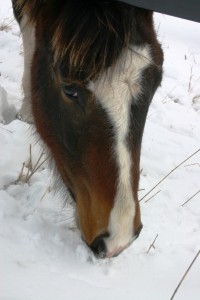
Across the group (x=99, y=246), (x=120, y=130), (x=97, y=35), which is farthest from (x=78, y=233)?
(x=97, y=35)

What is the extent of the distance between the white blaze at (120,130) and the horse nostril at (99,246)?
0.07 ft

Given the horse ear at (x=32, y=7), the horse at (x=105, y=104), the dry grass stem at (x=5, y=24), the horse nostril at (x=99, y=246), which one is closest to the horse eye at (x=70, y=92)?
the horse at (x=105, y=104)

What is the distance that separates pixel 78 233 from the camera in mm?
2025

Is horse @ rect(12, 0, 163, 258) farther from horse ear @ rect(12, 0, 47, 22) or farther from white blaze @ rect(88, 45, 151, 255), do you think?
horse ear @ rect(12, 0, 47, 22)

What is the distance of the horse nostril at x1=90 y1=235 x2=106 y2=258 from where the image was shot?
5.39 ft

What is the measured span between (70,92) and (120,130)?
0.91 feet

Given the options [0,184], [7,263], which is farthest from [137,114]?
[0,184]

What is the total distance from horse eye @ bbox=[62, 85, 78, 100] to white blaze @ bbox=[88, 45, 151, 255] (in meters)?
0.08

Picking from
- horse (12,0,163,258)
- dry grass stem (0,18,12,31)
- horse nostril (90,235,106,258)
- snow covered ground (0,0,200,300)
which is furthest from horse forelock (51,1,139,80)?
dry grass stem (0,18,12,31)

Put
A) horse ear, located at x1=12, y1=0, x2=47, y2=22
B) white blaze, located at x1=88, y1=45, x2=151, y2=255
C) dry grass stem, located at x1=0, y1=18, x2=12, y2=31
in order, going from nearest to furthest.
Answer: white blaze, located at x1=88, y1=45, x2=151, y2=255 → horse ear, located at x1=12, y1=0, x2=47, y2=22 → dry grass stem, located at x1=0, y1=18, x2=12, y2=31

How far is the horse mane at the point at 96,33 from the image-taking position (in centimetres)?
168

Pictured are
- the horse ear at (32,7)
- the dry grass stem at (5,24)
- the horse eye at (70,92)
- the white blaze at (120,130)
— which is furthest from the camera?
the dry grass stem at (5,24)

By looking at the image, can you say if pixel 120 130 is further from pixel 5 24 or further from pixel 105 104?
pixel 5 24

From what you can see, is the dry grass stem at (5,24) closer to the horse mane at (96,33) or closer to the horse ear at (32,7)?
the horse ear at (32,7)
